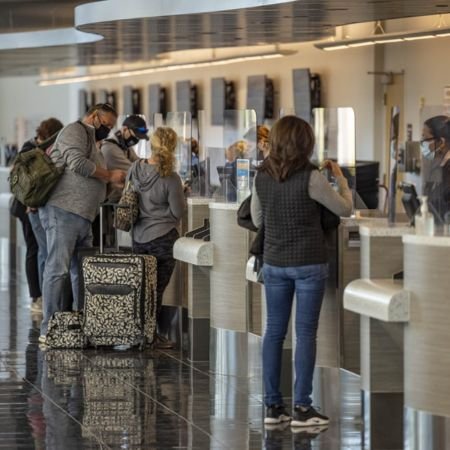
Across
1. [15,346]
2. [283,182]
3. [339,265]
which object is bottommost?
[15,346]

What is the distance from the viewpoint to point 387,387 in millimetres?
6129

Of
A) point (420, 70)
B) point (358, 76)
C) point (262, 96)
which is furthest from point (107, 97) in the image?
point (420, 70)

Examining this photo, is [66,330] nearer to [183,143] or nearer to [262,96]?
[183,143]

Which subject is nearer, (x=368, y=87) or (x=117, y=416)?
(x=117, y=416)

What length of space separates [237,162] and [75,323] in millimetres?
1824

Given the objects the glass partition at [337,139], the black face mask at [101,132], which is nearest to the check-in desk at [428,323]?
the glass partition at [337,139]

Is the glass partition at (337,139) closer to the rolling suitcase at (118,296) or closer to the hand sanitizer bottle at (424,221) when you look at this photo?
the hand sanitizer bottle at (424,221)

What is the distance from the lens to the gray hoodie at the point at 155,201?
9352 millimetres

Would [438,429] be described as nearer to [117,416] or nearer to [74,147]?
[117,416]

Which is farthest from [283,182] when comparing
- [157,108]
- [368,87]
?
[157,108]

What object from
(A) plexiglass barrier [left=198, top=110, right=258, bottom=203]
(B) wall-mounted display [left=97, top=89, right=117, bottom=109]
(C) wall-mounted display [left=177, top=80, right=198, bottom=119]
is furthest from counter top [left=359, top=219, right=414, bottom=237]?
(B) wall-mounted display [left=97, top=89, right=117, bottom=109]

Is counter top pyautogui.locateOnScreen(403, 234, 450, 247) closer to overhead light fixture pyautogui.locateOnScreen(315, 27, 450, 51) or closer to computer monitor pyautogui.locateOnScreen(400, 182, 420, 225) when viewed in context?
computer monitor pyautogui.locateOnScreen(400, 182, 420, 225)

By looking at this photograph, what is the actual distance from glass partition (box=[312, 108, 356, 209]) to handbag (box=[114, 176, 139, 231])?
2.04 metres

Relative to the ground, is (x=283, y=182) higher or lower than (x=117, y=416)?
higher
